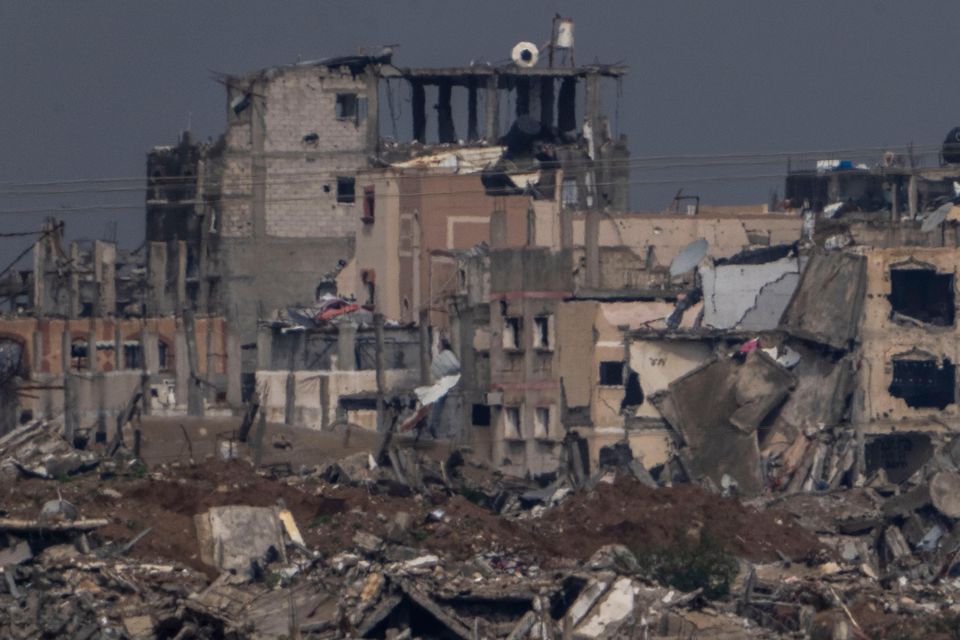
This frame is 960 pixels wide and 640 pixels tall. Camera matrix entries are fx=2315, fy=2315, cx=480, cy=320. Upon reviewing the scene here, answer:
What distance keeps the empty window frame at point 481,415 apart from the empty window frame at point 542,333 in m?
2.11

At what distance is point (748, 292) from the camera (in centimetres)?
4816

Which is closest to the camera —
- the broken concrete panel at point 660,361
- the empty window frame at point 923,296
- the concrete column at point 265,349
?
the empty window frame at point 923,296

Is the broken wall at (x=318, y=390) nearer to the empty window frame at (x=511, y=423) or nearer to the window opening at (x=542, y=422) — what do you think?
the empty window frame at (x=511, y=423)

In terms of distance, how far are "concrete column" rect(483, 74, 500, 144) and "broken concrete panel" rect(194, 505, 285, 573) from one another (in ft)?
117

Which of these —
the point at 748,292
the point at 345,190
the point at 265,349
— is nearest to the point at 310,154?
the point at 345,190

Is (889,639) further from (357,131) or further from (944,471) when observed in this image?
(357,131)

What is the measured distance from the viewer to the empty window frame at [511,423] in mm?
50719

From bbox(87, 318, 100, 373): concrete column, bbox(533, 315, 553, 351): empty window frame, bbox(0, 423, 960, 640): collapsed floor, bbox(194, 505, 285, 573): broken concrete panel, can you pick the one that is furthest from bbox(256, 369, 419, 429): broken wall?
bbox(194, 505, 285, 573): broken concrete panel

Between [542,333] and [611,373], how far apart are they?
7.70 ft

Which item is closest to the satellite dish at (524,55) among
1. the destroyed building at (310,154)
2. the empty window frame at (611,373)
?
the destroyed building at (310,154)

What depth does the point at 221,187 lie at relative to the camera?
6906 cm

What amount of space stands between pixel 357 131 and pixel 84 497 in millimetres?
36618

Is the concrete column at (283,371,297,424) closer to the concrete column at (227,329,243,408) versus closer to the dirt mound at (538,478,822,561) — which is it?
the concrete column at (227,329,243,408)

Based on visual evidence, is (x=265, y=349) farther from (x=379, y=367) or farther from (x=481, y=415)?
(x=481, y=415)
